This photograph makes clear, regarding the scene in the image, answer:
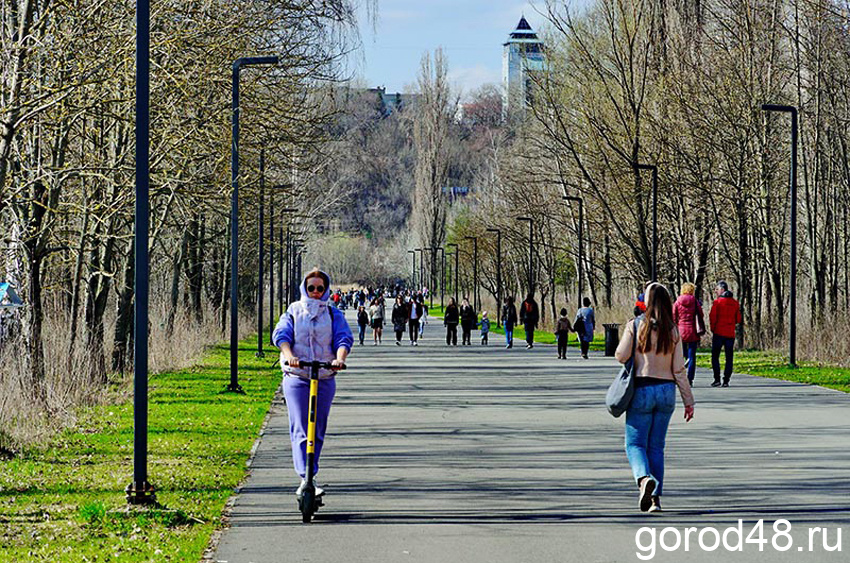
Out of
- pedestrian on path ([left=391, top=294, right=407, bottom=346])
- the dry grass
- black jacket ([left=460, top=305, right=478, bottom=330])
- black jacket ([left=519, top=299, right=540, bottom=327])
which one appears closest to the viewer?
the dry grass

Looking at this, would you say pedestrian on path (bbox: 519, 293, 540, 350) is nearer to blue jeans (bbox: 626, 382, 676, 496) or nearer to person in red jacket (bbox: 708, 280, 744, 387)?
person in red jacket (bbox: 708, 280, 744, 387)

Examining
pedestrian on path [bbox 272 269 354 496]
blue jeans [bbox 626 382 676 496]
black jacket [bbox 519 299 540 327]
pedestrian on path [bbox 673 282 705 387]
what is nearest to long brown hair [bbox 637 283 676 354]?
blue jeans [bbox 626 382 676 496]

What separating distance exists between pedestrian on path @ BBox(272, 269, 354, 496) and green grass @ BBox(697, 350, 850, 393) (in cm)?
1502

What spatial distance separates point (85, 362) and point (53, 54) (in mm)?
6354

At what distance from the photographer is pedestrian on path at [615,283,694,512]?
33.1 feet

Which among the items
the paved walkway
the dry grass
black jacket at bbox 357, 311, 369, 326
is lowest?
the paved walkway

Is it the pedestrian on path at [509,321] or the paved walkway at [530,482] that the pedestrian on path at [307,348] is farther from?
the pedestrian on path at [509,321]

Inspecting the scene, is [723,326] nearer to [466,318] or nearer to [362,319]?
[466,318]

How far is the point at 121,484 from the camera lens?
36.9 feet

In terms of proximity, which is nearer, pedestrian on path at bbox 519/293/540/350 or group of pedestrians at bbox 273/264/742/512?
group of pedestrians at bbox 273/264/742/512

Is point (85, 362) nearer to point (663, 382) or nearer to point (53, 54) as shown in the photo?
point (53, 54)

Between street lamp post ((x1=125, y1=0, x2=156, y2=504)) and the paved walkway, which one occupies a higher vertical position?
street lamp post ((x1=125, y1=0, x2=156, y2=504))

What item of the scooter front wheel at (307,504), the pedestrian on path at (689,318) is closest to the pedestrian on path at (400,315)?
the pedestrian on path at (689,318)

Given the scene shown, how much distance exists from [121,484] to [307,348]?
8.15ft
